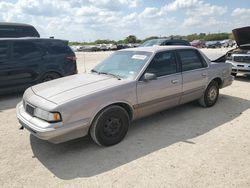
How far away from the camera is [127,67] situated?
443 centimetres

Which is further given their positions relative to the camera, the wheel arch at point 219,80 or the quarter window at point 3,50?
the quarter window at point 3,50

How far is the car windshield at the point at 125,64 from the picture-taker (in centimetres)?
427

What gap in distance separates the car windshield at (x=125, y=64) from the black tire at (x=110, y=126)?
2.43 feet

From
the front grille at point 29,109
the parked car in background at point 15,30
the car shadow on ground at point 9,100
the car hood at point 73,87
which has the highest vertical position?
the parked car in background at point 15,30

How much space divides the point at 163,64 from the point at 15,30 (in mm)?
7135

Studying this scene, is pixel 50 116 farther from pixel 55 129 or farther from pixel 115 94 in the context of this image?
pixel 115 94

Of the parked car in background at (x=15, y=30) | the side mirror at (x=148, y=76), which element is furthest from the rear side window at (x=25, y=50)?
the side mirror at (x=148, y=76)

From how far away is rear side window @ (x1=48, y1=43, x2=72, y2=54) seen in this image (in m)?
7.59

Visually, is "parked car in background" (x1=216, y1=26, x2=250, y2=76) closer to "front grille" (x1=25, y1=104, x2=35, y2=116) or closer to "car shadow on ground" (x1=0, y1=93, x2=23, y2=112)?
"car shadow on ground" (x1=0, y1=93, x2=23, y2=112)

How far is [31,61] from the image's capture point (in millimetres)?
7141

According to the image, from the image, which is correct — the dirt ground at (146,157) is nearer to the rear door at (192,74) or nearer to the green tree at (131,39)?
the rear door at (192,74)

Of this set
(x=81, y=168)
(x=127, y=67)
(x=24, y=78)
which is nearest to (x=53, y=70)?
(x=24, y=78)

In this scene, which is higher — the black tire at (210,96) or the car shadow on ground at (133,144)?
the black tire at (210,96)

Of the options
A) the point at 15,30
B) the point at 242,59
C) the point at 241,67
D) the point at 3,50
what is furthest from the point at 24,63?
the point at 242,59
